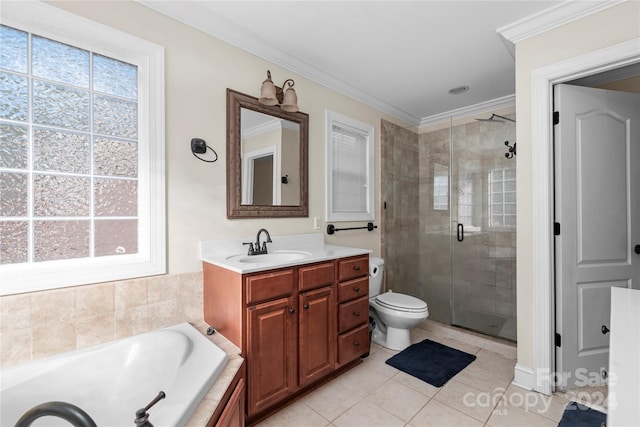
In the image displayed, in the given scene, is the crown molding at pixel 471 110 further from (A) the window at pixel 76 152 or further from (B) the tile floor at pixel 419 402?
(A) the window at pixel 76 152

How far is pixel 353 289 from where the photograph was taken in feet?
7.40

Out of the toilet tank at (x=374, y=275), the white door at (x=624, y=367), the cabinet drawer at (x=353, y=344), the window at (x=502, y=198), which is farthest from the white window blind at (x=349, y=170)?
the white door at (x=624, y=367)

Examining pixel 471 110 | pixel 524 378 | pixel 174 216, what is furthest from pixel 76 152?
pixel 471 110

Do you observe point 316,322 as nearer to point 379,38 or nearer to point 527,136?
point 527,136

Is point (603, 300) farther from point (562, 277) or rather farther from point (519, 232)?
point (519, 232)

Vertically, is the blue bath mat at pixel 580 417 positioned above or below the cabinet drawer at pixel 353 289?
below

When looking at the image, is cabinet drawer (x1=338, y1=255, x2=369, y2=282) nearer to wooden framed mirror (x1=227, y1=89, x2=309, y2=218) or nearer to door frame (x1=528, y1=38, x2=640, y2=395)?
wooden framed mirror (x1=227, y1=89, x2=309, y2=218)

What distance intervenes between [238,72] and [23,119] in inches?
48.2

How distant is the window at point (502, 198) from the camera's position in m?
2.76

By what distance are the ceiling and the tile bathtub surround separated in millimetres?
1622

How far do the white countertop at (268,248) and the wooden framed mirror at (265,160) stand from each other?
0.19m

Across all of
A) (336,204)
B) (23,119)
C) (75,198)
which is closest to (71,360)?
(75,198)

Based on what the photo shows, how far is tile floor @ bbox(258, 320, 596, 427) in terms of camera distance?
68.2 inches

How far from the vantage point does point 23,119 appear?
55.4 inches
